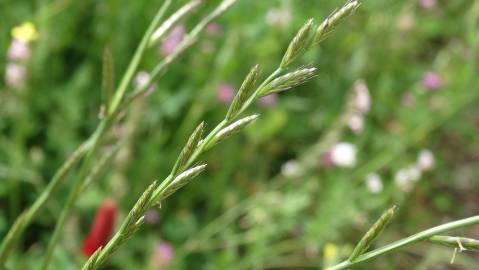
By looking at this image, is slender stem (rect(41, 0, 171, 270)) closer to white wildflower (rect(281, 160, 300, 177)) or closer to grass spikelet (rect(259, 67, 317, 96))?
grass spikelet (rect(259, 67, 317, 96))

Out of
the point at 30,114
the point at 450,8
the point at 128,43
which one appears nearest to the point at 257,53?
the point at 128,43

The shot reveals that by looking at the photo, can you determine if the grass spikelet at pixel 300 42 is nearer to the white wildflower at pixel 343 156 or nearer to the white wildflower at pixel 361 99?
the white wildflower at pixel 343 156

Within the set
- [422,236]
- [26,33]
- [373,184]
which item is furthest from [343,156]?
[422,236]

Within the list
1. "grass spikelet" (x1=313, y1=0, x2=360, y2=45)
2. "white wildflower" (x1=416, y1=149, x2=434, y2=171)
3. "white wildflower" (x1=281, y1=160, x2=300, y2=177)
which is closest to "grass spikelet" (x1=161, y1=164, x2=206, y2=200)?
"grass spikelet" (x1=313, y1=0, x2=360, y2=45)

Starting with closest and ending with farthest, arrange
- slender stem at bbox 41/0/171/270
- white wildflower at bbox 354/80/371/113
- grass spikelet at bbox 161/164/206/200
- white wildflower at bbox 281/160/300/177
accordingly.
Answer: grass spikelet at bbox 161/164/206/200, slender stem at bbox 41/0/171/270, white wildflower at bbox 281/160/300/177, white wildflower at bbox 354/80/371/113

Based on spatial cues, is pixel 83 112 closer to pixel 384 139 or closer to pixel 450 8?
pixel 384 139

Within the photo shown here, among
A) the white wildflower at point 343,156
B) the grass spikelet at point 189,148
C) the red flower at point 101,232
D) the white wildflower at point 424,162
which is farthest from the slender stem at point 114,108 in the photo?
the white wildflower at point 424,162

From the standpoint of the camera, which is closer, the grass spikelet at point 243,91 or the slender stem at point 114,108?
the grass spikelet at point 243,91

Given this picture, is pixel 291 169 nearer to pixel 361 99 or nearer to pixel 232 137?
pixel 232 137
